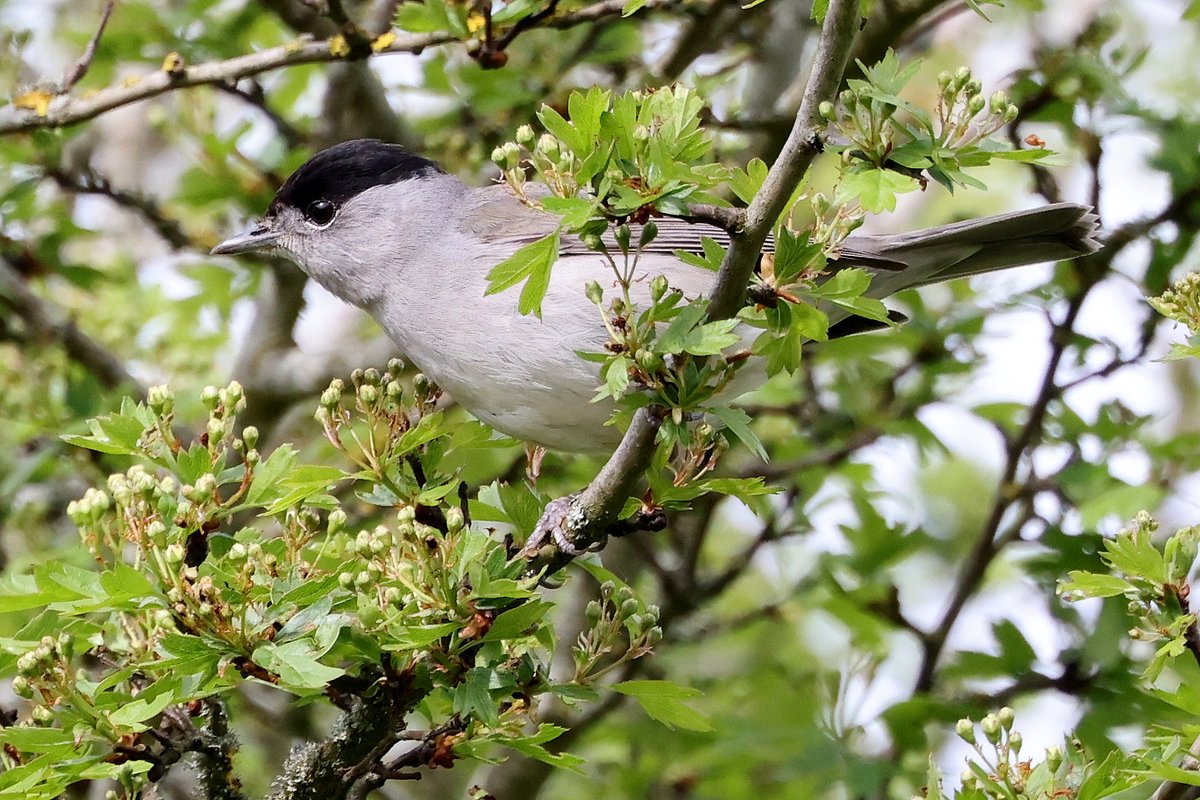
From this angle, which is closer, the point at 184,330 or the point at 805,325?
the point at 805,325

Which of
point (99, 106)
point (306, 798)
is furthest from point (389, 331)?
point (306, 798)

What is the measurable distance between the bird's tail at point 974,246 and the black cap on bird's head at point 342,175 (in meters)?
1.67

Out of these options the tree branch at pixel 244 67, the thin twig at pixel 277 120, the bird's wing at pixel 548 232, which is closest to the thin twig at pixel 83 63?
the tree branch at pixel 244 67

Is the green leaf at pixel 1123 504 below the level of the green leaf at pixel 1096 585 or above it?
below

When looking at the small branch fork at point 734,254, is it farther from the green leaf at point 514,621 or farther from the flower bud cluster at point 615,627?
the green leaf at point 514,621

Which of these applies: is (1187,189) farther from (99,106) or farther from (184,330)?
(184,330)

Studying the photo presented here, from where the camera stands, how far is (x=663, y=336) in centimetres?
263

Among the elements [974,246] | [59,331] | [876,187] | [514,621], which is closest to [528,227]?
[974,246]

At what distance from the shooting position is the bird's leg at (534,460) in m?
3.72

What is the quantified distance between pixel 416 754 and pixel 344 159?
2662 mm

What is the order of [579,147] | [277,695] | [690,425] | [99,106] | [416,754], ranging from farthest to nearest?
1. [277,695]
2. [99,106]
3. [416,754]
4. [690,425]
5. [579,147]

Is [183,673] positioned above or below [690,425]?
below

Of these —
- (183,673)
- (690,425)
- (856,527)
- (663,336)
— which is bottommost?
(856,527)

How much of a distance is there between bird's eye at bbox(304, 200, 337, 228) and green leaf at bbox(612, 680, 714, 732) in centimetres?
261
